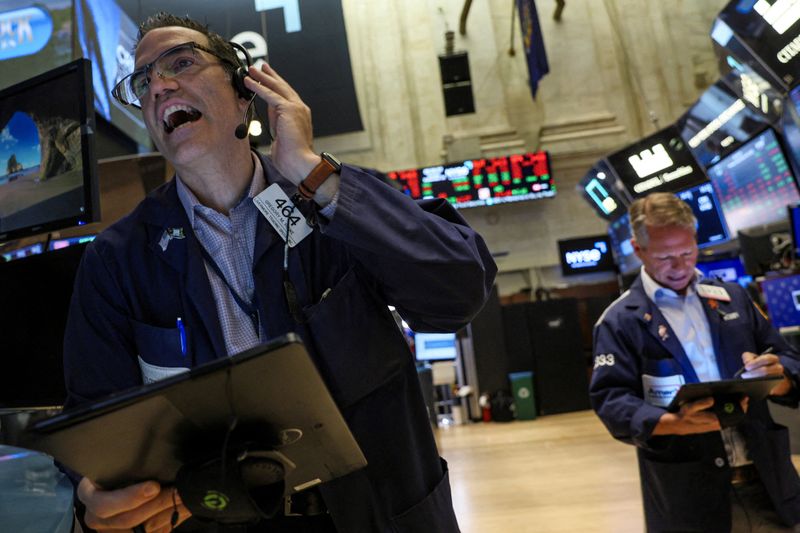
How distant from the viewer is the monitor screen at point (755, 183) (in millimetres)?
6434

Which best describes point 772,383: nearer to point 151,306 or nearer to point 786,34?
point 151,306

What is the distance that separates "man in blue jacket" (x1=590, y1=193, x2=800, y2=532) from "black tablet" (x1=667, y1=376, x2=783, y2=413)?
1.2 inches

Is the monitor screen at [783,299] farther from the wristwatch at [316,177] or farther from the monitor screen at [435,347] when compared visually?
the monitor screen at [435,347]

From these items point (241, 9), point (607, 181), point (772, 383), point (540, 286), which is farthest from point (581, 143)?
point (772, 383)

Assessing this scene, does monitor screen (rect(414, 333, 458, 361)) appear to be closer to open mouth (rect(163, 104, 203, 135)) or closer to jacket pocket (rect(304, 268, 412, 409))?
open mouth (rect(163, 104, 203, 135))

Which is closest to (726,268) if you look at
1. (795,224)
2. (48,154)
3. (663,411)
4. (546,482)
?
(795,224)

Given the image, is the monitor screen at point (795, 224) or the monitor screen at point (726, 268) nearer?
the monitor screen at point (795, 224)

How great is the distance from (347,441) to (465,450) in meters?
6.96

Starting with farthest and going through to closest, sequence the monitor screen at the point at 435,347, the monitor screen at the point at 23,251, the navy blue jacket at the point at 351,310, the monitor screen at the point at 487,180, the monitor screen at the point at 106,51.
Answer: the monitor screen at the point at 487,180 → the monitor screen at the point at 435,347 → the monitor screen at the point at 106,51 → the monitor screen at the point at 23,251 → the navy blue jacket at the point at 351,310

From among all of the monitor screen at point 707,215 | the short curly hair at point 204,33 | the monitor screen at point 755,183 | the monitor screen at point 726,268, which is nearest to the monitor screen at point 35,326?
the short curly hair at point 204,33

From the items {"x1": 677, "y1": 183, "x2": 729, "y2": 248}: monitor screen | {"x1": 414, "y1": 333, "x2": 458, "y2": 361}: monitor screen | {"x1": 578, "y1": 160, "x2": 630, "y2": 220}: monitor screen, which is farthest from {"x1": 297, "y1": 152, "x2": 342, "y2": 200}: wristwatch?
{"x1": 414, "y1": 333, "x2": 458, "y2": 361}: monitor screen

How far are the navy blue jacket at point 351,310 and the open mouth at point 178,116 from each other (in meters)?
0.23

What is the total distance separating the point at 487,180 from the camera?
12617mm

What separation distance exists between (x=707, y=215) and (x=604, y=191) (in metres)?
2.01
